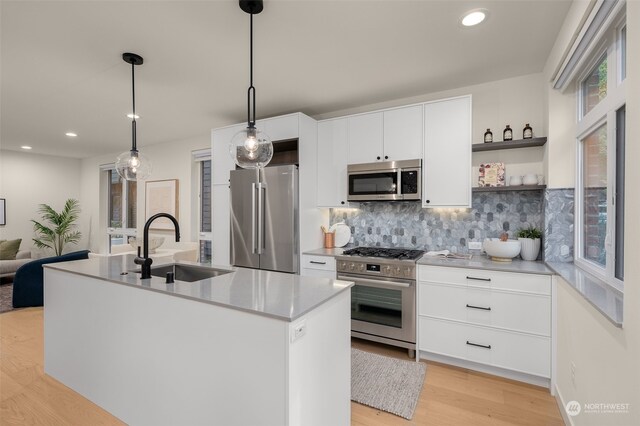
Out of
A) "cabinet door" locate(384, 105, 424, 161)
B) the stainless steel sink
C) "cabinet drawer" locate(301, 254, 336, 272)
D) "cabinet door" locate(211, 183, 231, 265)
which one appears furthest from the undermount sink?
"cabinet door" locate(384, 105, 424, 161)

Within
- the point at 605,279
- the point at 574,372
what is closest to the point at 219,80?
the point at 605,279

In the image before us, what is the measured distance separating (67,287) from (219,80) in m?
2.14

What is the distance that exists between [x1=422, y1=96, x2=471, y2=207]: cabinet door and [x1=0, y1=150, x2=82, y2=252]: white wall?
746cm

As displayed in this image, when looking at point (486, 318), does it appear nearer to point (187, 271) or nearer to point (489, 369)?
point (489, 369)

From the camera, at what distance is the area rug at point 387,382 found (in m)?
2.15

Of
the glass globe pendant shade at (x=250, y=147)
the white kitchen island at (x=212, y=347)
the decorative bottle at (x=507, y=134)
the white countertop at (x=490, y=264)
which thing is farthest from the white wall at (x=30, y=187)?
the decorative bottle at (x=507, y=134)

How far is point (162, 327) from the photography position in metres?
1.70

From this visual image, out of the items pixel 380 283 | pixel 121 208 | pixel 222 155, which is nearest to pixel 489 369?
pixel 380 283

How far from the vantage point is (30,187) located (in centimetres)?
634

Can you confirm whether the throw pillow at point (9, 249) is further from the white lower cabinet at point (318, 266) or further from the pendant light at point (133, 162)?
the white lower cabinet at point (318, 266)

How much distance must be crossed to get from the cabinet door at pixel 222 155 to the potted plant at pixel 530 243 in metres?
3.19

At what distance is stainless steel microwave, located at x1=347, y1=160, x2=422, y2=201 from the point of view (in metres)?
3.02

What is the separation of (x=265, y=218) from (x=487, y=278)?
7.36ft

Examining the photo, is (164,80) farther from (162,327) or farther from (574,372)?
(574,372)
